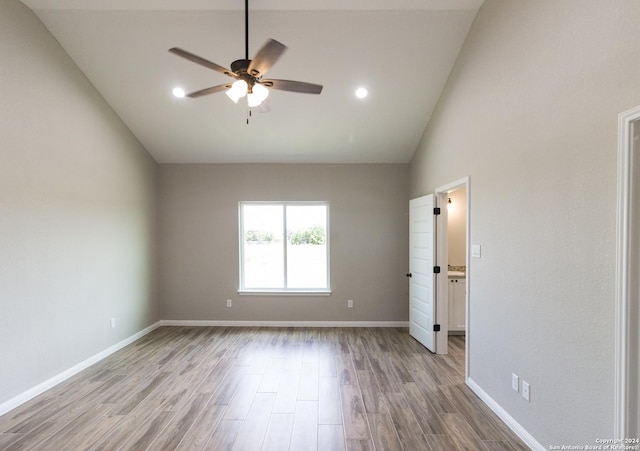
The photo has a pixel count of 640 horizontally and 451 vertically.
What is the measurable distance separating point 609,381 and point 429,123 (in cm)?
334

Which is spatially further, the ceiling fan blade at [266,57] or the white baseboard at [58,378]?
the white baseboard at [58,378]

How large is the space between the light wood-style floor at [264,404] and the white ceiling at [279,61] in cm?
271

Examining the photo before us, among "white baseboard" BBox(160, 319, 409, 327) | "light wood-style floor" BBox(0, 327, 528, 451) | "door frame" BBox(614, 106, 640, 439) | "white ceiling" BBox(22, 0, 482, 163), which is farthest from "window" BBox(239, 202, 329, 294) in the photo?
"door frame" BBox(614, 106, 640, 439)

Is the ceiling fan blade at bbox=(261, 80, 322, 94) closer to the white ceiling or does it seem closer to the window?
the white ceiling

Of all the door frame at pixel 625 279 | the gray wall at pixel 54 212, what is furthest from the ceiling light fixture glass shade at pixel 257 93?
the gray wall at pixel 54 212

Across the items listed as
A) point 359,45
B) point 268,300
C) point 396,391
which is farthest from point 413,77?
point 268,300

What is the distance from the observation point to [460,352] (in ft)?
12.7

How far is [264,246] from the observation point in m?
5.09

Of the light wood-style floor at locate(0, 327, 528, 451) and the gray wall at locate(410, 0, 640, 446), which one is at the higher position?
the gray wall at locate(410, 0, 640, 446)

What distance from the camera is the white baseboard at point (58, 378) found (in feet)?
8.58

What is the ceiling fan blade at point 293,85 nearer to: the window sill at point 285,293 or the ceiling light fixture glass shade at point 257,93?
the ceiling light fixture glass shade at point 257,93

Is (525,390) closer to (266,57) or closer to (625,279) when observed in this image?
(625,279)

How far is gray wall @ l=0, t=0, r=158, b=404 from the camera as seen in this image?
8.66 feet

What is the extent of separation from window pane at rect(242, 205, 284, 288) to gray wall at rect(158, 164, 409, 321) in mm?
213
